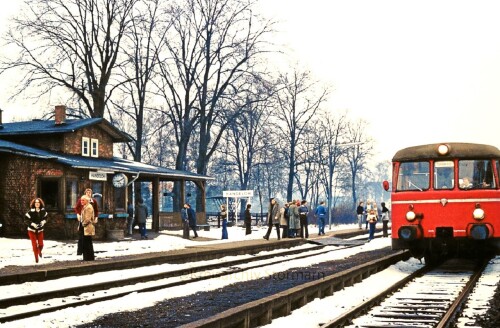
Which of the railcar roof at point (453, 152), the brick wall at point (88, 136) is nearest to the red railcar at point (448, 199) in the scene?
the railcar roof at point (453, 152)

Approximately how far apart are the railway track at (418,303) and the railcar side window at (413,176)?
1.85m

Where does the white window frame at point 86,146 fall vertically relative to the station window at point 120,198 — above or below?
above

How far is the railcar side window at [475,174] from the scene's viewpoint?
15180 millimetres

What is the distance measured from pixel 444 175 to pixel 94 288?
744 cm

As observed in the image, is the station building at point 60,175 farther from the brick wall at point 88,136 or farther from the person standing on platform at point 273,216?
the person standing on platform at point 273,216

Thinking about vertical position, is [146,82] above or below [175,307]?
above

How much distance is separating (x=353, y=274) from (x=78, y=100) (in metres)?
30.9

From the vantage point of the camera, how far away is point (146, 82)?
4369 cm

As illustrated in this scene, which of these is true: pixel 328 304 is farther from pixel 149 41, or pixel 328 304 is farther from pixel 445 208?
pixel 149 41

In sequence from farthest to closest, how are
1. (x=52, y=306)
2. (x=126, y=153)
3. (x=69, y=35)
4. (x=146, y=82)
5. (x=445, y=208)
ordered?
(x=126, y=153) → (x=146, y=82) → (x=69, y=35) → (x=445, y=208) → (x=52, y=306)

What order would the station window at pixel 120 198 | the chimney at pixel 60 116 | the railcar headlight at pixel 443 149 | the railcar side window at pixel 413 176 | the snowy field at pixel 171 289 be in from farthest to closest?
the chimney at pixel 60 116, the station window at pixel 120 198, the railcar side window at pixel 413 176, the railcar headlight at pixel 443 149, the snowy field at pixel 171 289

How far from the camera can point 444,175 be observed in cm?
1552

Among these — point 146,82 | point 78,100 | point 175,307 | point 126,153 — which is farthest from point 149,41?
point 126,153

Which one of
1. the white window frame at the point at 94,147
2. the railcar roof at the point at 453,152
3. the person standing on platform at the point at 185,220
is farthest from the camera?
the white window frame at the point at 94,147
